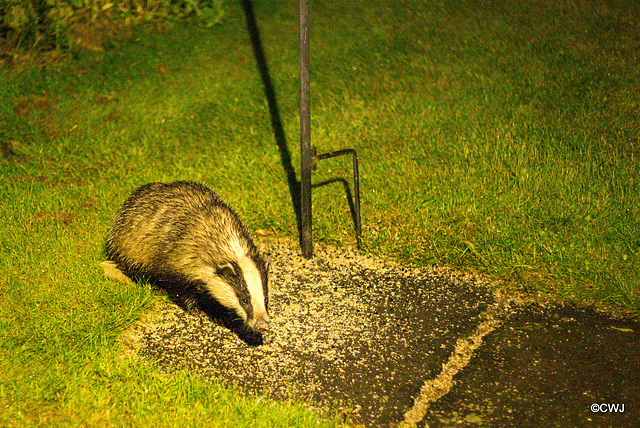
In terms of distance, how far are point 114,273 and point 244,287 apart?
142 centimetres

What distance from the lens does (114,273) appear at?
16.4ft

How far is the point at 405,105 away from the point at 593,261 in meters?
3.28

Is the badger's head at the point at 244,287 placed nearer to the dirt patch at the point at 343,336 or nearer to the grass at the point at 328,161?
the dirt patch at the point at 343,336

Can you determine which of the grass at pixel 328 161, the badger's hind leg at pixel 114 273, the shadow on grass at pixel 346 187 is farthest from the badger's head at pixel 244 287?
the shadow on grass at pixel 346 187

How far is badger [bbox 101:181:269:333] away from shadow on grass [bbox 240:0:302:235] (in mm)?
1216

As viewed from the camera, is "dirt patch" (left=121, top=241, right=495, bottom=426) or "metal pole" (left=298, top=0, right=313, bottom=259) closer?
"dirt patch" (left=121, top=241, right=495, bottom=426)

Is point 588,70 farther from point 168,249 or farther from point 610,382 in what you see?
point 168,249

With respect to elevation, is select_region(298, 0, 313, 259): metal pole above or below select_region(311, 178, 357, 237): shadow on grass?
above

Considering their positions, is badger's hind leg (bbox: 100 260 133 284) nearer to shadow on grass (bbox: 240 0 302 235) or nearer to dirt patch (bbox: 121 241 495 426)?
dirt patch (bbox: 121 241 495 426)

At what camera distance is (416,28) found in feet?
30.9

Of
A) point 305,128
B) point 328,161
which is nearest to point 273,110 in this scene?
point 328,161

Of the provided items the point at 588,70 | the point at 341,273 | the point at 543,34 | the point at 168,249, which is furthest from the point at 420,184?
the point at 543,34

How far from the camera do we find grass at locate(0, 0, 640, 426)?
415cm

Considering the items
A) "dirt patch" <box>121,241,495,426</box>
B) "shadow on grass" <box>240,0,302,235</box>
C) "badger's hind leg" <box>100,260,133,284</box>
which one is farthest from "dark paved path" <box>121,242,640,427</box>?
"shadow on grass" <box>240,0,302,235</box>
